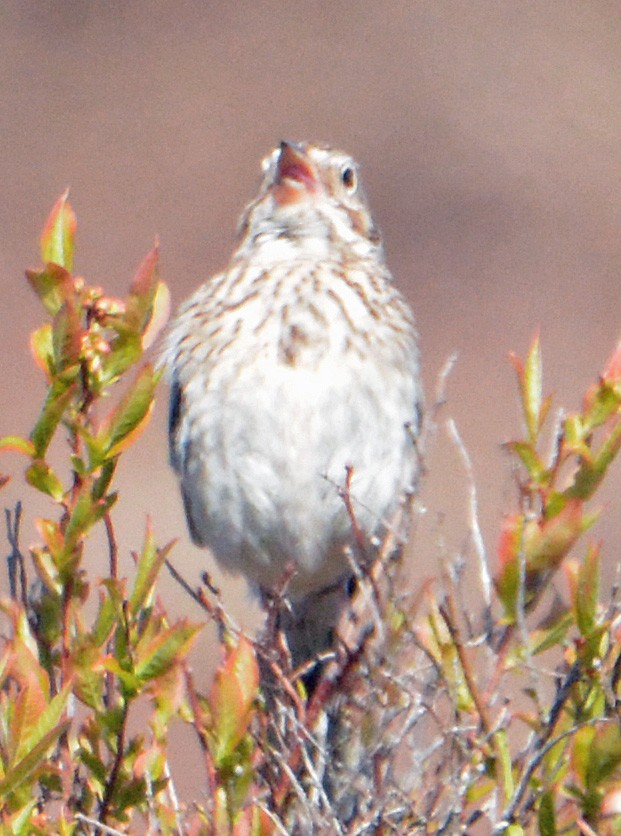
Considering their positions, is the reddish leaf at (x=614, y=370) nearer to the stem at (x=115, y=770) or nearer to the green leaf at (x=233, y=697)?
the green leaf at (x=233, y=697)

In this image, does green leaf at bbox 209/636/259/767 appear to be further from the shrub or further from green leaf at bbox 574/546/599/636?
green leaf at bbox 574/546/599/636

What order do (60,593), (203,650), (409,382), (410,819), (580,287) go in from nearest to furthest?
(60,593) < (410,819) < (409,382) < (203,650) < (580,287)

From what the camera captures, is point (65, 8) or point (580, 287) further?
point (65, 8)

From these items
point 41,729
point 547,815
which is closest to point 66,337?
point 41,729

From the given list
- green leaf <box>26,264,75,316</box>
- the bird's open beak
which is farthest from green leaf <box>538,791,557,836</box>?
the bird's open beak

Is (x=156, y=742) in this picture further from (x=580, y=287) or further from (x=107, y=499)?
(x=580, y=287)

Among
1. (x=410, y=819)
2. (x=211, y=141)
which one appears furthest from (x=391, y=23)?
(x=410, y=819)

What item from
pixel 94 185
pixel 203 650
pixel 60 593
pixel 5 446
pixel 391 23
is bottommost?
pixel 203 650

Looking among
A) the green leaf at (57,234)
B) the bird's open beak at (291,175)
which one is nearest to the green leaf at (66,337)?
the green leaf at (57,234)
